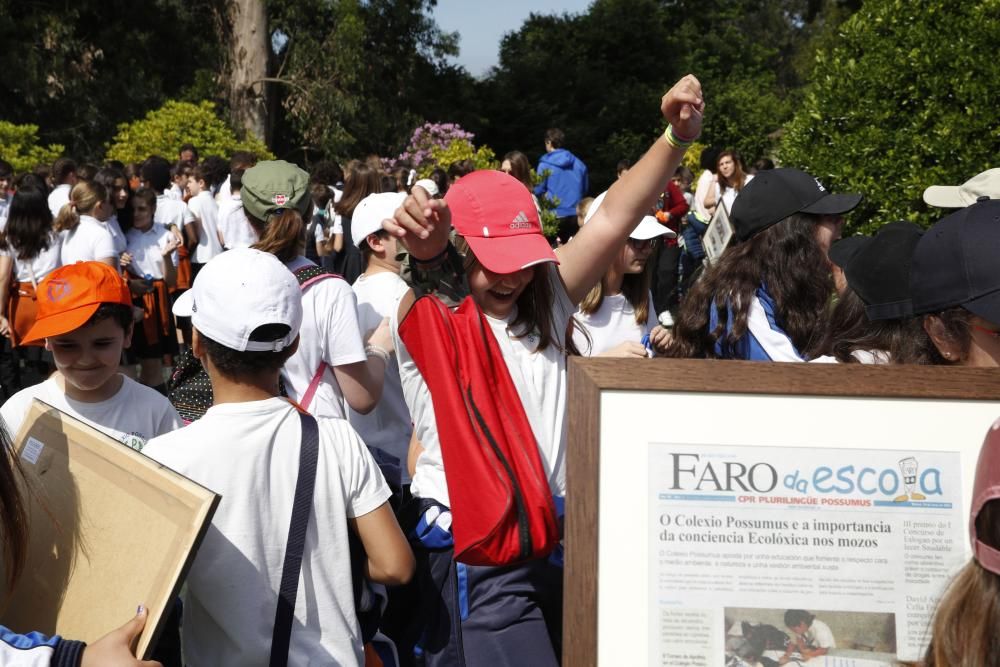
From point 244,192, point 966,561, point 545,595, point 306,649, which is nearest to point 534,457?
point 545,595

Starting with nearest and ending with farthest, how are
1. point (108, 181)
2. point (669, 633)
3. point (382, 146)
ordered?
1. point (669, 633)
2. point (108, 181)
3. point (382, 146)

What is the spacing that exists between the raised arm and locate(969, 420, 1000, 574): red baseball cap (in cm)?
121

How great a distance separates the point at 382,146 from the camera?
27.3m

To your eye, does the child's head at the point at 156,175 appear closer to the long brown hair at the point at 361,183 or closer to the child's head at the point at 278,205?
the long brown hair at the point at 361,183

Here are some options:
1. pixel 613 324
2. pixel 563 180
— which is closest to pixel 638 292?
pixel 613 324

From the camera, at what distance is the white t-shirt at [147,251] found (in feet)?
30.7

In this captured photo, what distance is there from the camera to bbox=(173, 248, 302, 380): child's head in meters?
2.70

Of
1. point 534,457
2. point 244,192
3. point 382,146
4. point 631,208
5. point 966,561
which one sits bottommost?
point 966,561

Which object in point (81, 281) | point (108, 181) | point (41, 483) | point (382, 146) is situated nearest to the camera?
point (41, 483)

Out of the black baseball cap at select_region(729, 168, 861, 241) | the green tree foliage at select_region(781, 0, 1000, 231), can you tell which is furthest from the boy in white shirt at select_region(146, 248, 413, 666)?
the green tree foliage at select_region(781, 0, 1000, 231)

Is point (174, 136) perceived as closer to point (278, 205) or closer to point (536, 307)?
point (278, 205)

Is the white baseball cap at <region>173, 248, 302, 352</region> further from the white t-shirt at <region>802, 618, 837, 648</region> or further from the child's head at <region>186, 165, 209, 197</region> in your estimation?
the child's head at <region>186, 165, 209, 197</region>

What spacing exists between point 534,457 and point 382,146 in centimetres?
2537

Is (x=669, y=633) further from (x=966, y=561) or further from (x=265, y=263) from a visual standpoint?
(x=265, y=263)
